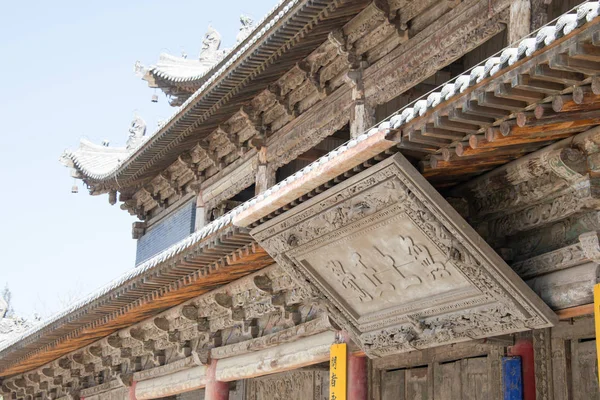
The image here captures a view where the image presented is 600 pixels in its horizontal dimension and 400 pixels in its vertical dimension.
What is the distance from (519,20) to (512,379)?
311 centimetres

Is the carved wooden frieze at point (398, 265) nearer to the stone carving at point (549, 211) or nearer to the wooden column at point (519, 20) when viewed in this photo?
the stone carving at point (549, 211)

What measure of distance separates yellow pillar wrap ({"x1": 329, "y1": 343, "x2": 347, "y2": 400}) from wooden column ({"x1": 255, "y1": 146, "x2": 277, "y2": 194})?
3604mm

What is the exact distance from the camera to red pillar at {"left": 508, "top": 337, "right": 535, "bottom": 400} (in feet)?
26.0

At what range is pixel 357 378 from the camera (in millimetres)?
8688

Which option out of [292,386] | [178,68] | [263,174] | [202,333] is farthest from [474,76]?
[178,68]

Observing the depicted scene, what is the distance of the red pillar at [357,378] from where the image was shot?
28.3 feet

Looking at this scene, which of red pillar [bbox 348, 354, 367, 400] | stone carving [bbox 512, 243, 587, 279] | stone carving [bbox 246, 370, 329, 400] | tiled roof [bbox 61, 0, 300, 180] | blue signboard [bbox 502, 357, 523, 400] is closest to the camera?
stone carving [bbox 512, 243, 587, 279]

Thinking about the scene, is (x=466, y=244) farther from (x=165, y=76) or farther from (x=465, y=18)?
(x=165, y=76)

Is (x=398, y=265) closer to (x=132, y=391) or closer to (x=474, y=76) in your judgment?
(x=474, y=76)

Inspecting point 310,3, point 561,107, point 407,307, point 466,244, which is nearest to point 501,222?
point 466,244

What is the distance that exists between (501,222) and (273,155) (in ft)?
17.4

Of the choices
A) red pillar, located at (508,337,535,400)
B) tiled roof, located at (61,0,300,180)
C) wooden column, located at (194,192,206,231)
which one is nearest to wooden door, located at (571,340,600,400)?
red pillar, located at (508,337,535,400)

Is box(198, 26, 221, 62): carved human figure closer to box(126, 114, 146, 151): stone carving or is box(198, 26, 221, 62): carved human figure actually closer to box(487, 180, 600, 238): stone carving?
box(126, 114, 146, 151): stone carving

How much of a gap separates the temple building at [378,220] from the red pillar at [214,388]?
3 cm
